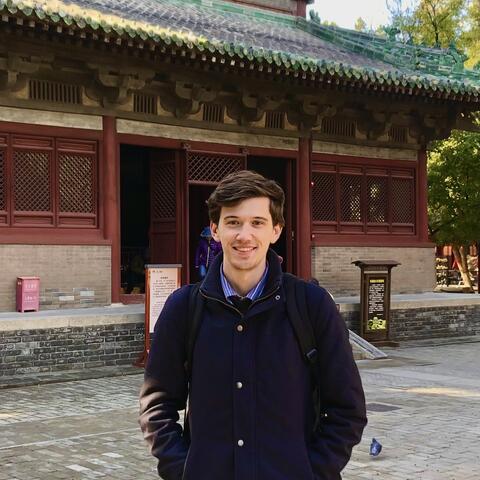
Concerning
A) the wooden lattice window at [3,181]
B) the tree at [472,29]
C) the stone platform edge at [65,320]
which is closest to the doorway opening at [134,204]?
the stone platform edge at [65,320]

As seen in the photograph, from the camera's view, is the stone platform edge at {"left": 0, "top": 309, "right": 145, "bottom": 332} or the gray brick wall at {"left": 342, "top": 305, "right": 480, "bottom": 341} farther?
the gray brick wall at {"left": 342, "top": 305, "right": 480, "bottom": 341}

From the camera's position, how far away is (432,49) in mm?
16016

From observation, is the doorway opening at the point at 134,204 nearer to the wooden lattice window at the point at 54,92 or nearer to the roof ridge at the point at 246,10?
the roof ridge at the point at 246,10

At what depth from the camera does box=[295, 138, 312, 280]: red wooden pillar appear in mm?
14914

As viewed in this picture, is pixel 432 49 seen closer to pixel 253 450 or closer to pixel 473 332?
pixel 473 332

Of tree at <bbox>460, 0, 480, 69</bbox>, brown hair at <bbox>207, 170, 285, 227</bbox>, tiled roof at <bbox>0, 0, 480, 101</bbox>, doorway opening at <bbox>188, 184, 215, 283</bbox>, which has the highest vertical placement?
tree at <bbox>460, 0, 480, 69</bbox>

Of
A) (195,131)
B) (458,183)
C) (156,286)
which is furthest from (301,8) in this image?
(156,286)

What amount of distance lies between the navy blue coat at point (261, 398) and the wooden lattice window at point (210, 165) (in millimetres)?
11053

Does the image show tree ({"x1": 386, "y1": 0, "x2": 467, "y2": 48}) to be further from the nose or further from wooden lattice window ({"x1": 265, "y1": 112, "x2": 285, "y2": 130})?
the nose

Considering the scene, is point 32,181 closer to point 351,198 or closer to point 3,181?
point 3,181

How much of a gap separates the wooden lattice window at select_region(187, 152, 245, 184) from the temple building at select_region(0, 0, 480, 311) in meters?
0.03

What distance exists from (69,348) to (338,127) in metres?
7.14

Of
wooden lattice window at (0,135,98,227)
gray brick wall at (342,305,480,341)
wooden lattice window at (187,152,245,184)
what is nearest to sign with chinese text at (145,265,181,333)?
wooden lattice window at (0,135,98,227)

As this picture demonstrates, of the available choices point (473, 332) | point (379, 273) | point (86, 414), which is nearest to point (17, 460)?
point (86, 414)
